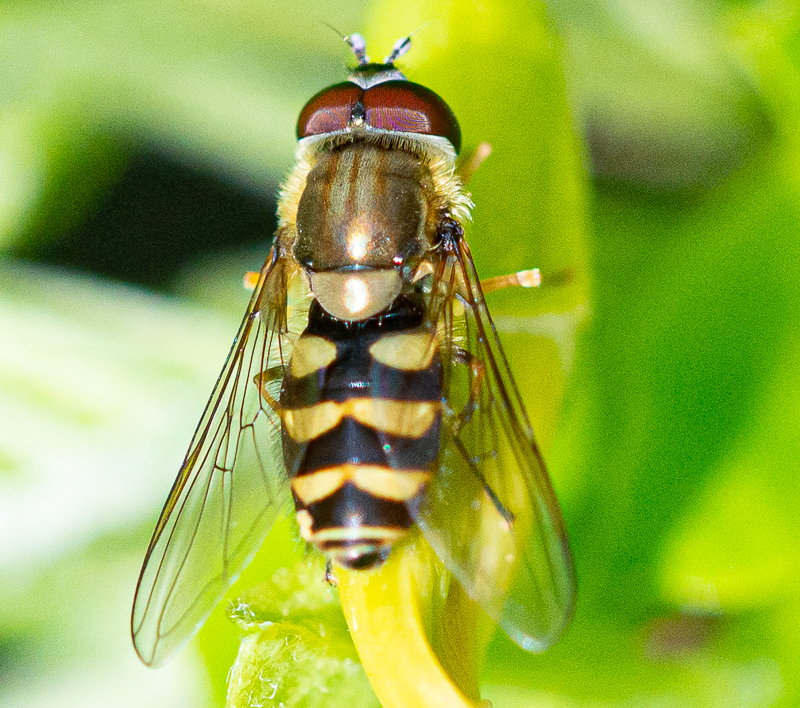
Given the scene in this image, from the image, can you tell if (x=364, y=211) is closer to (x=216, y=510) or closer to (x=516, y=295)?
(x=516, y=295)

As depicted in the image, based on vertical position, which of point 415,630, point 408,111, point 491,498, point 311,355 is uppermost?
point 408,111

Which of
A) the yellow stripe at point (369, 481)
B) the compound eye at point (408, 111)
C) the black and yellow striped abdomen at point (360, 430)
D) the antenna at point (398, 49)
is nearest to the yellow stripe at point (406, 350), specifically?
the black and yellow striped abdomen at point (360, 430)

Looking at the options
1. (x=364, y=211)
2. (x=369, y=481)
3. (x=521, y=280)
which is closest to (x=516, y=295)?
(x=521, y=280)

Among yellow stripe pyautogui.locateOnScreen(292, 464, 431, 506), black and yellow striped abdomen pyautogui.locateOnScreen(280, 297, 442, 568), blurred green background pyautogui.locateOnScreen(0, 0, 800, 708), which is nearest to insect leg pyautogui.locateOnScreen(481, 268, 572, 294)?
blurred green background pyautogui.locateOnScreen(0, 0, 800, 708)

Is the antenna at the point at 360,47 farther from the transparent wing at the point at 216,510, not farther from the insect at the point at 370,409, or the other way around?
the transparent wing at the point at 216,510

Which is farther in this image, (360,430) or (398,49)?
(398,49)

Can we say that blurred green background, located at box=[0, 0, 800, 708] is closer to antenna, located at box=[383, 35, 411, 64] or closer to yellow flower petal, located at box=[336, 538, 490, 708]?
antenna, located at box=[383, 35, 411, 64]
